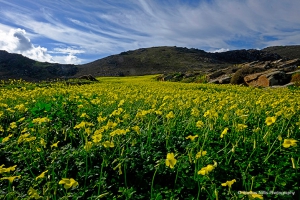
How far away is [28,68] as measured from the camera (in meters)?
86.0

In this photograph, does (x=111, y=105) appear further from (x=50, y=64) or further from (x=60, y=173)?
(x=50, y=64)

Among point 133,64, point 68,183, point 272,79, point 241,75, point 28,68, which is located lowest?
point 68,183

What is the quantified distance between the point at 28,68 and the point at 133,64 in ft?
144

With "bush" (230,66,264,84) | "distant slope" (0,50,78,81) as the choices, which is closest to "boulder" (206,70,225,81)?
"bush" (230,66,264,84)

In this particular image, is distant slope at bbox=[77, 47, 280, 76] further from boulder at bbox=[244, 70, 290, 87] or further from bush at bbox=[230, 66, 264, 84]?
boulder at bbox=[244, 70, 290, 87]

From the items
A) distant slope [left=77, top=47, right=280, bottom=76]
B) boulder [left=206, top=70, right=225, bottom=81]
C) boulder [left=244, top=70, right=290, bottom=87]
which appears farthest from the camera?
distant slope [left=77, top=47, right=280, bottom=76]

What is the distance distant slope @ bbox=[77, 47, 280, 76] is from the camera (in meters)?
97.7

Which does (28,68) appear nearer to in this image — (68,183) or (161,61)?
(161,61)

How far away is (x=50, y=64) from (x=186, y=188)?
3909 inches

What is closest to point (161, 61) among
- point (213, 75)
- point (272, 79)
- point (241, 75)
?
point (213, 75)

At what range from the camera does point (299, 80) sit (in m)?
17.3

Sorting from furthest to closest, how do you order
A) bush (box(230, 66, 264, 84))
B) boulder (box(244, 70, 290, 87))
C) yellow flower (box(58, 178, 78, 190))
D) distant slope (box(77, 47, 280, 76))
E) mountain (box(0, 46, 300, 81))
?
distant slope (box(77, 47, 280, 76)) < mountain (box(0, 46, 300, 81)) < bush (box(230, 66, 264, 84)) < boulder (box(244, 70, 290, 87)) < yellow flower (box(58, 178, 78, 190))

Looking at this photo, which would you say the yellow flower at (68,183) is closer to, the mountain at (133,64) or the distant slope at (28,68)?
the mountain at (133,64)

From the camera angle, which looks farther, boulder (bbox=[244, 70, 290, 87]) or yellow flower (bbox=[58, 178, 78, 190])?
boulder (bbox=[244, 70, 290, 87])
